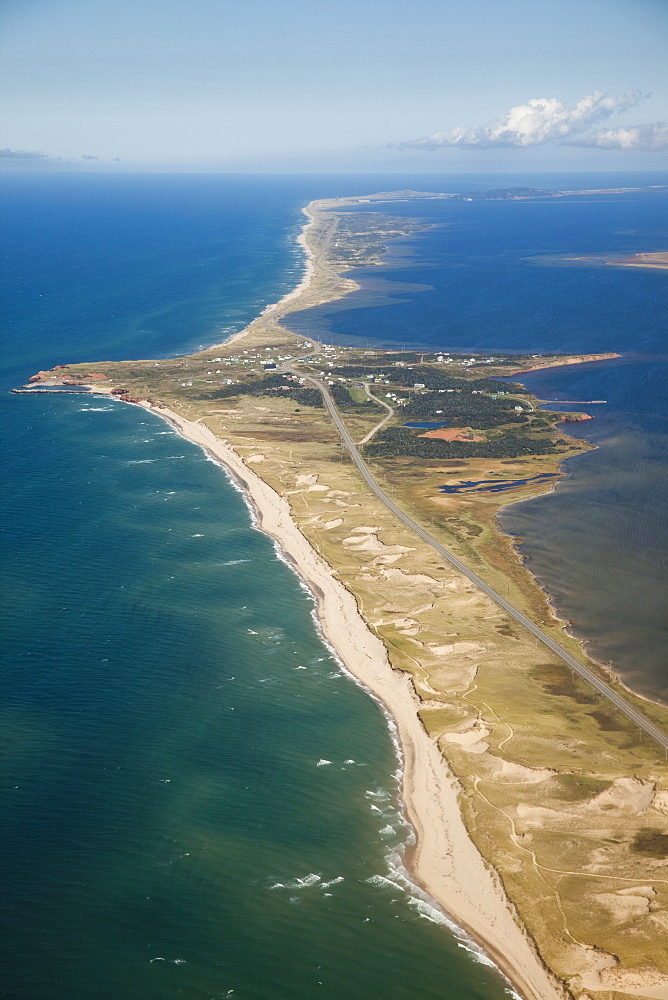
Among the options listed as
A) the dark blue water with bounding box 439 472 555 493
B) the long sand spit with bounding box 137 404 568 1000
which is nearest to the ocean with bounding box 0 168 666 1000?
the long sand spit with bounding box 137 404 568 1000

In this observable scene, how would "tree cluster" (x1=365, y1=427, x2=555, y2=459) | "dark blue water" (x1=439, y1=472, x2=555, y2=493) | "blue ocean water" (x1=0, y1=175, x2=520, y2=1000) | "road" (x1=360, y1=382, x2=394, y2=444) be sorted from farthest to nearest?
"road" (x1=360, y1=382, x2=394, y2=444)
"tree cluster" (x1=365, y1=427, x2=555, y2=459)
"dark blue water" (x1=439, y1=472, x2=555, y2=493)
"blue ocean water" (x1=0, y1=175, x2=520, y2=1000)

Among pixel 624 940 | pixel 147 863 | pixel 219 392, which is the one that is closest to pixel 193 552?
pixel 147 863

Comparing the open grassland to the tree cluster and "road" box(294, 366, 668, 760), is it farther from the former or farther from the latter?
the tree cluster

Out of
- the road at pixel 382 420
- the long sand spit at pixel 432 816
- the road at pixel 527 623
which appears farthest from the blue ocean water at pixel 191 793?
the road at pixel 382 420

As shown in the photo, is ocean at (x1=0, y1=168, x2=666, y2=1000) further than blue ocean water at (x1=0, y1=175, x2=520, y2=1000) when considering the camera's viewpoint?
Yes

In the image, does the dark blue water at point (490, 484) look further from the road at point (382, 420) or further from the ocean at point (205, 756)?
the road at point (382, 420)

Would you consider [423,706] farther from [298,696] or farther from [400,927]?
[400,927]
